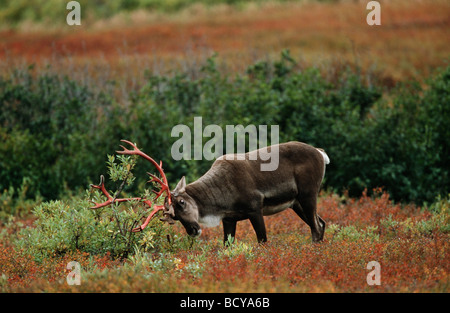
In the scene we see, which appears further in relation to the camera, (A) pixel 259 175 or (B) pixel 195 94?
(B) pixel 195 94

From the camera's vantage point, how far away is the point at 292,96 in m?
15.0

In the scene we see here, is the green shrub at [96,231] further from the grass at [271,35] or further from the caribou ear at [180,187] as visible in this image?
the grass at [271,35]

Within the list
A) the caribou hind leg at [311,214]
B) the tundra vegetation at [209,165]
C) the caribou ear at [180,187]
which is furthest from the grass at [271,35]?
the caribou ear at [180,187]

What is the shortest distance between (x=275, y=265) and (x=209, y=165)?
6362 millimetres

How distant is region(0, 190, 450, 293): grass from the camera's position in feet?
22.7

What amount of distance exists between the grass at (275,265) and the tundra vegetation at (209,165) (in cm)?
3

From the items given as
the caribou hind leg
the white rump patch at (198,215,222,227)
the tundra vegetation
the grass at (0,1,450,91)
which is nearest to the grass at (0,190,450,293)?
the tundra vegetation

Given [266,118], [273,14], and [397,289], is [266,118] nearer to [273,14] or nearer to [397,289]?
[397,289]

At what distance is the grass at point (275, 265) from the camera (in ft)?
22.7

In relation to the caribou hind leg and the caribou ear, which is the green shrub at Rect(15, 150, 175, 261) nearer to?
the caribou ear

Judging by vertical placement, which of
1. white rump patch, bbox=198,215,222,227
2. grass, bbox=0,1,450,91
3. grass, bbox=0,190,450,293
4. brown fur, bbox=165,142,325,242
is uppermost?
grass, bbox=0,1,450,91

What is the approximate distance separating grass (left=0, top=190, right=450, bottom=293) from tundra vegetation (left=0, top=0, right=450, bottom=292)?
0.08 ft
